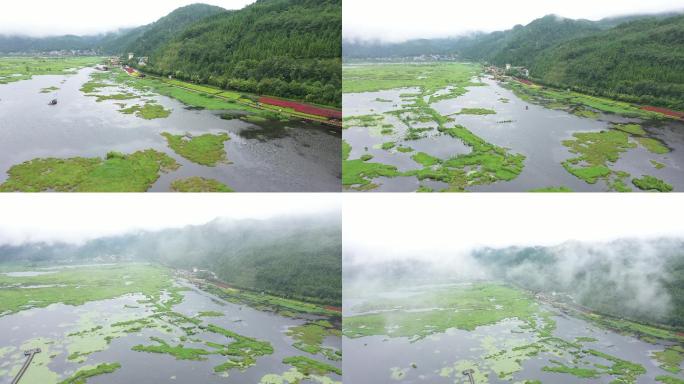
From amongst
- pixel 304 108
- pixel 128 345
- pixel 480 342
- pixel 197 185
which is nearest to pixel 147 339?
pixel 128 345

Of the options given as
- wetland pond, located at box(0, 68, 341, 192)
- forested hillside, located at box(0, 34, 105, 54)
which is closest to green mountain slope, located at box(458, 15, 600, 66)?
wetland pond, located at box(0, 68, 341, 192)

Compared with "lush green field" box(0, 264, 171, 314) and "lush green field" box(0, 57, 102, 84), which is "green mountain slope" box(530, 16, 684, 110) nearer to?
"lush green field" box(0, 57, 102, 84)

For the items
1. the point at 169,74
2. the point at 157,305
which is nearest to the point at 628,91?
the point at 169,74

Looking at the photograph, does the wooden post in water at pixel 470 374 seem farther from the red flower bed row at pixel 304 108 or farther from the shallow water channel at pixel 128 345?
the red flower bed row at pixel 304 108

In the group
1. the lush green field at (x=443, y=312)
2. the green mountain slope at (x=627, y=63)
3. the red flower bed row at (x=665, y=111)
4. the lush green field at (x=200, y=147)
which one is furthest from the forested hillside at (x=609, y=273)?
the lush green field at (x=200, y=147)

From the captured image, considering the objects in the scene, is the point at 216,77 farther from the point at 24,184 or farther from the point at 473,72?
the point at 473,72

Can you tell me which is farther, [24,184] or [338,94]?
[338,94]
